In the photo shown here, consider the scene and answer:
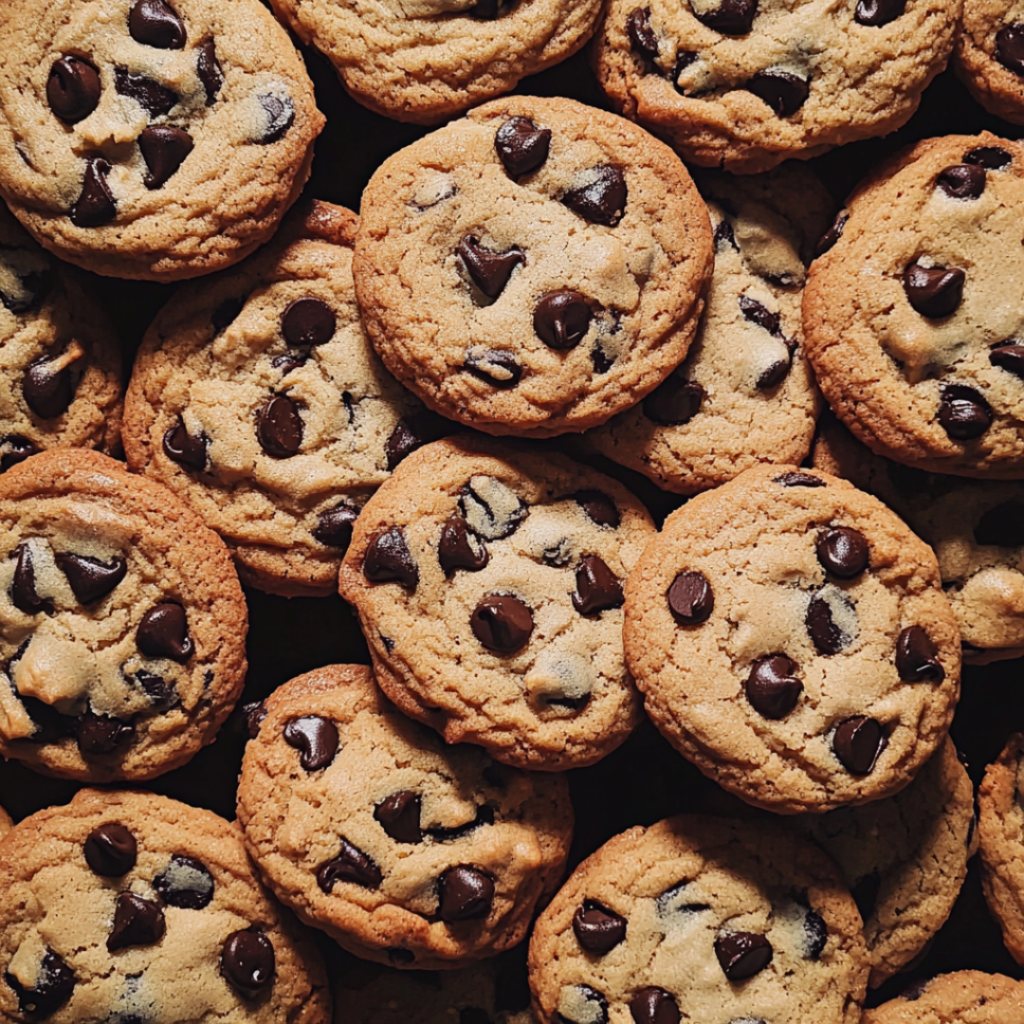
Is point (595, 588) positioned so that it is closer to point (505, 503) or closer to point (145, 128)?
point (505, 503)

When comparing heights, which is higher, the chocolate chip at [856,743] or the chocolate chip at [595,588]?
the chocolate chip at [595,588]

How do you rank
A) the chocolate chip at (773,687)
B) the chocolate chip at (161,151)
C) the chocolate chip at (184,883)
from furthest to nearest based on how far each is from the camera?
the chocolate chip at (184,883)
the chocolate chip at (161,151)
the chocolate chip at (773,687)

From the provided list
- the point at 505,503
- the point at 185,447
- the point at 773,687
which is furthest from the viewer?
the point at 185,447

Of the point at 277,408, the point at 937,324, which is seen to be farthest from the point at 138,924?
the point at 937,324

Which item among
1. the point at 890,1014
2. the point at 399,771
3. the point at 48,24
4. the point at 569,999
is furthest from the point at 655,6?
the point at 890,1014

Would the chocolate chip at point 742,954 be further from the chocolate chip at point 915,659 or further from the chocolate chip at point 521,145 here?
the chocolate chip at point 521,145

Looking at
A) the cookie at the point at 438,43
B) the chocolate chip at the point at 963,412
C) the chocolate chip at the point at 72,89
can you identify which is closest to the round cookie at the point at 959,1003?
the chocolate chip at the point at 963,412

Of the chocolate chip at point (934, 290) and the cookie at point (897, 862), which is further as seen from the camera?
the cookie at point (897, 862)
